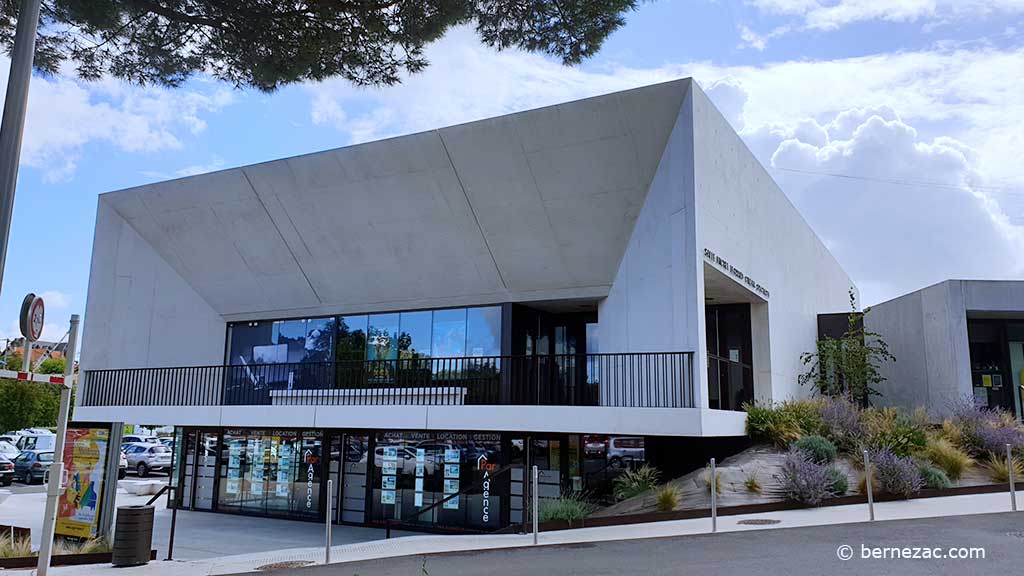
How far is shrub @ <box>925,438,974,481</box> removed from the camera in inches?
551

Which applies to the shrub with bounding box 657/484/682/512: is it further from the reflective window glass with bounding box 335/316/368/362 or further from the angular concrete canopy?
the reflective window glass with bounding box 335/316/368/362

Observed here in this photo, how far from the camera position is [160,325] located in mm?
22156

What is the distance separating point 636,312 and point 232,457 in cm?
1259

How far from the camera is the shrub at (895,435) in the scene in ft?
48.0

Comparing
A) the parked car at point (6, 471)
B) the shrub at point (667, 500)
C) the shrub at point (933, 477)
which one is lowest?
the parked car at point (6, 471)

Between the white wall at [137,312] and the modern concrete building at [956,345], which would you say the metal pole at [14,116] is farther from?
→ the modern concrete building at [956,345]

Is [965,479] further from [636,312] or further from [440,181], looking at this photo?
[440,181]

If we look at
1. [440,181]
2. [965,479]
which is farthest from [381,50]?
[965,479]

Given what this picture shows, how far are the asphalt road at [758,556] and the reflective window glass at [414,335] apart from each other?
830 cm

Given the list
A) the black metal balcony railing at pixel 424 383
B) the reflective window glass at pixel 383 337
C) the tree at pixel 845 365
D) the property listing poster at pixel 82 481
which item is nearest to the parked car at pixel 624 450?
the black metal balcony railing at pixel 424 383

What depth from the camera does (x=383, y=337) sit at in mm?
19438

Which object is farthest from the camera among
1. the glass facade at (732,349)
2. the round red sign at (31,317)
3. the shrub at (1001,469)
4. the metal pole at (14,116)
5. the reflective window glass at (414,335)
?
the reflective window glass at (414,335)

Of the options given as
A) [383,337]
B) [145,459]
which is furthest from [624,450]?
[145,459]

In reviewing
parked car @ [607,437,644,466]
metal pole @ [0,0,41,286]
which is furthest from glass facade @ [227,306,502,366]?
metal pole @ [0,0,41,286]
